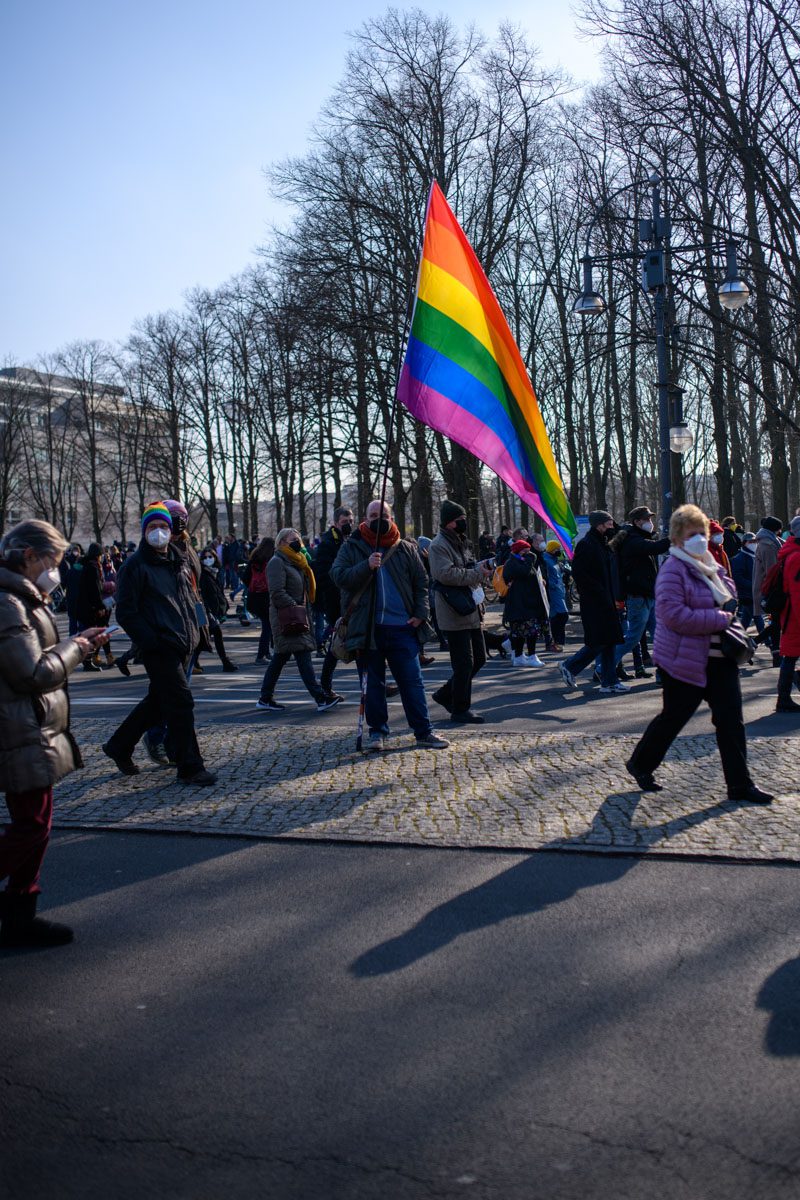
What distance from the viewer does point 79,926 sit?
506 cm

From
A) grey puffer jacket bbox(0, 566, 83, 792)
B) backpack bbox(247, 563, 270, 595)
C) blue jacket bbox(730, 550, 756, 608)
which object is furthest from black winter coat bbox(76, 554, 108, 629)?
grey puffer jacket bbox(0, 566, 83, 792)

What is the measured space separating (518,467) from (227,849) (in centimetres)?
390

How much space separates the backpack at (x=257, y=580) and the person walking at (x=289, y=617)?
17.5 ft

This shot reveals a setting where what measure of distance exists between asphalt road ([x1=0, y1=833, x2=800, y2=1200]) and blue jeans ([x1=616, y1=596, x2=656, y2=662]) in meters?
8.00

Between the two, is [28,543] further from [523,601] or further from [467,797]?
[523,601]

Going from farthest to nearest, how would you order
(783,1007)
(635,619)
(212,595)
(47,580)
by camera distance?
1. (212,595)
2. (635,619)
3. (47,580)
4. (783,1007)

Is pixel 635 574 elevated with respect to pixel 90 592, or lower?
lower

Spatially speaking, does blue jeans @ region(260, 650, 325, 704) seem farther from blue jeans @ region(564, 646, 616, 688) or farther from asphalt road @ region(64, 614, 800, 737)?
blue jeans @ region(564, 646, 616, 688)

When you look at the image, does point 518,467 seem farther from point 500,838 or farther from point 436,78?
point 436,78

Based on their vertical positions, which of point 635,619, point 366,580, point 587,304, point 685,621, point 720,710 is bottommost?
point 720,710

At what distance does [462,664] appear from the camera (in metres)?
10.3

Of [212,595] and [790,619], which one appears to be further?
[212,595]

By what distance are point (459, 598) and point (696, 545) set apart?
11.2 ft

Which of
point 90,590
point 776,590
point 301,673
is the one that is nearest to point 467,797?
point 301,673
